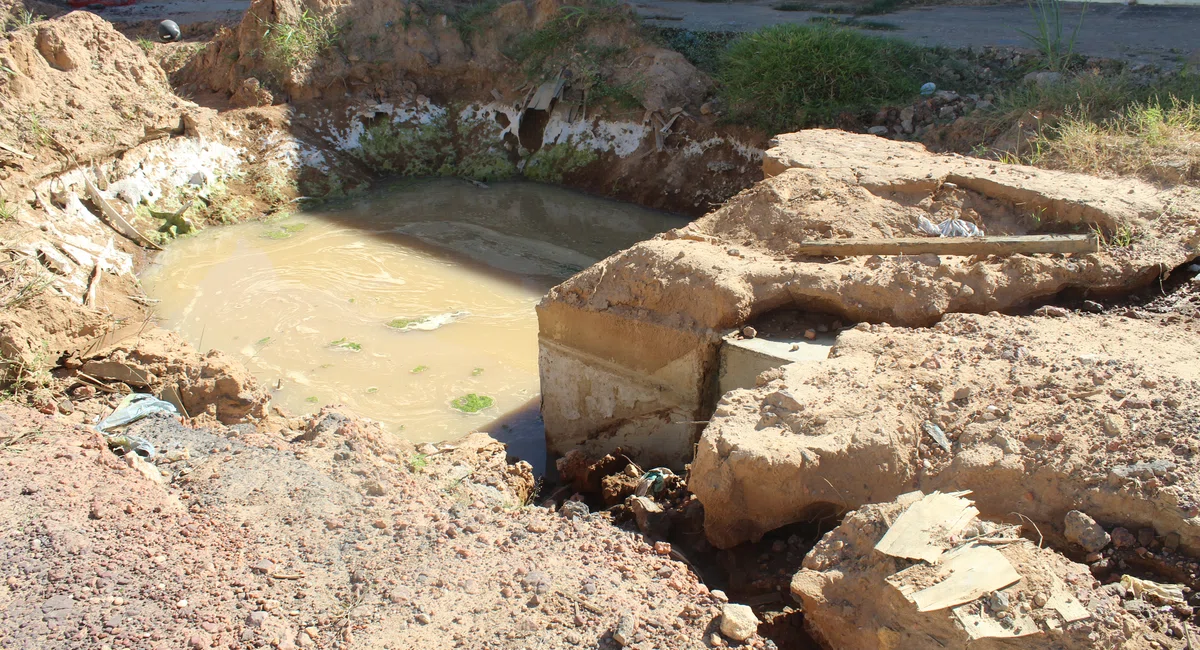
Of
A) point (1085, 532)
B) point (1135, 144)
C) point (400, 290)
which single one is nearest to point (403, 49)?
point (400, 290)

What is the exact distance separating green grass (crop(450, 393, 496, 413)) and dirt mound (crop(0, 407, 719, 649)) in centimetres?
179

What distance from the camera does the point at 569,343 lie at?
4.64m

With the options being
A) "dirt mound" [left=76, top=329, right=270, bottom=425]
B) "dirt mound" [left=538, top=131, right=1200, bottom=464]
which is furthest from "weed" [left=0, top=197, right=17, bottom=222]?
"dirt mound" [left=538, top=131, right=1200, bottom=464]

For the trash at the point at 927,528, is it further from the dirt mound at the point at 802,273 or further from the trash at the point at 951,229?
the trash at the point at 951,229

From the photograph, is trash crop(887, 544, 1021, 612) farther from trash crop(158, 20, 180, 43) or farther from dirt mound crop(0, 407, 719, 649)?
trash crop(158, 20, 180, 43)

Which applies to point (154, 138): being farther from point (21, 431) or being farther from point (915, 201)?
point (915, 201)

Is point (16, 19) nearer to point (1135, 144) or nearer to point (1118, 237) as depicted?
point (1135, 144)

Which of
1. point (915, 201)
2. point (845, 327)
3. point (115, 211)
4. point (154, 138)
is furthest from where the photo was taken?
point (154, 138)

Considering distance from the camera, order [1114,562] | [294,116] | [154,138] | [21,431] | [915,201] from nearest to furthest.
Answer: [1114,562] → [21,431] → [915,201] → [154,138] → [294,116]

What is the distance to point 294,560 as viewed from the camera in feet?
9.63

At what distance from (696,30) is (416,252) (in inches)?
170

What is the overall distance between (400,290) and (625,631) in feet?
16.6

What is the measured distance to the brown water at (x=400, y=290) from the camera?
5812 millimetres

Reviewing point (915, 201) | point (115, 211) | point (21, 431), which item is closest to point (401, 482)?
point (21, 431)
